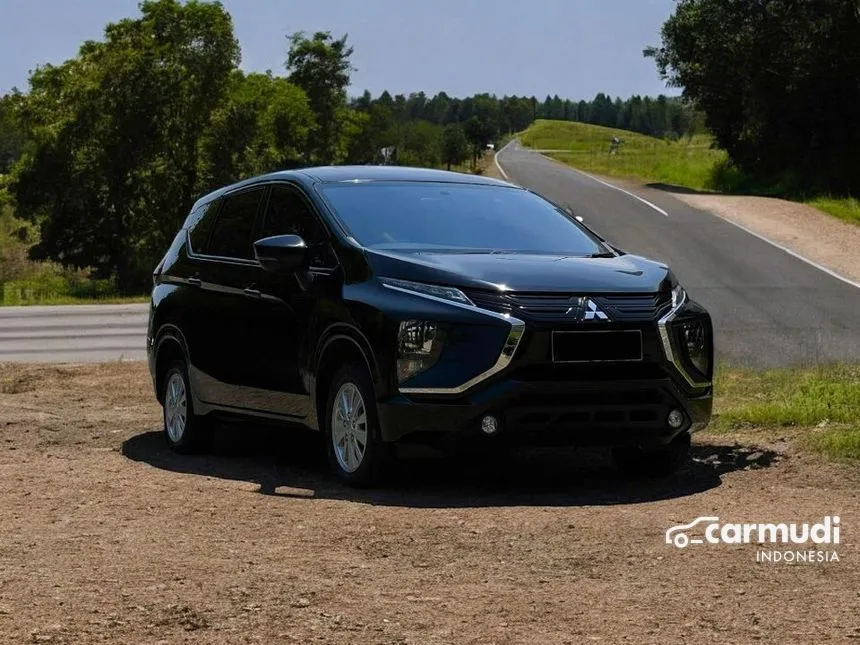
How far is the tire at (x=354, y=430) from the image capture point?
794 cm

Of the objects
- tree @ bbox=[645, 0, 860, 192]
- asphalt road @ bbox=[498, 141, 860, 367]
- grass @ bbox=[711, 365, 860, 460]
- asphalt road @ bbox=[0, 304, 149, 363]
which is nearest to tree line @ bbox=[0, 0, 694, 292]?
tree @ bbox=[645, 0, 860, 192]

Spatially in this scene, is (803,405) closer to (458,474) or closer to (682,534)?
(458,474)

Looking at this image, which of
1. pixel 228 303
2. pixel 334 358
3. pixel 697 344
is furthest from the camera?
pixel 228 303

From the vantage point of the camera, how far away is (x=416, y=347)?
25.1 feet

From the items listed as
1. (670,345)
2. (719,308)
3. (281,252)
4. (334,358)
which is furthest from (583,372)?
(719,308)

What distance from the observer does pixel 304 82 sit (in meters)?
105

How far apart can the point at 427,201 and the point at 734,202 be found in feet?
101

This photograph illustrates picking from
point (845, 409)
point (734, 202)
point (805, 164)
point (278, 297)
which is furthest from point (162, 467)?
point (805, 164)

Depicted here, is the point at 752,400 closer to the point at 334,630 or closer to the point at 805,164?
the point at 334,630

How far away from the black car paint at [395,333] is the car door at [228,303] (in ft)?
0.05

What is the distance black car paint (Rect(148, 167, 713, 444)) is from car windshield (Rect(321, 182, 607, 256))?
0.15 meters

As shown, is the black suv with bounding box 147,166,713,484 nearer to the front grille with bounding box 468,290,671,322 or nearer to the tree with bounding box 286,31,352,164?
the front grille with bounding box 468,290,671,322

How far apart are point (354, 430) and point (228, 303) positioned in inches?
70.0

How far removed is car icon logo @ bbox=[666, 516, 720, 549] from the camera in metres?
6.32
